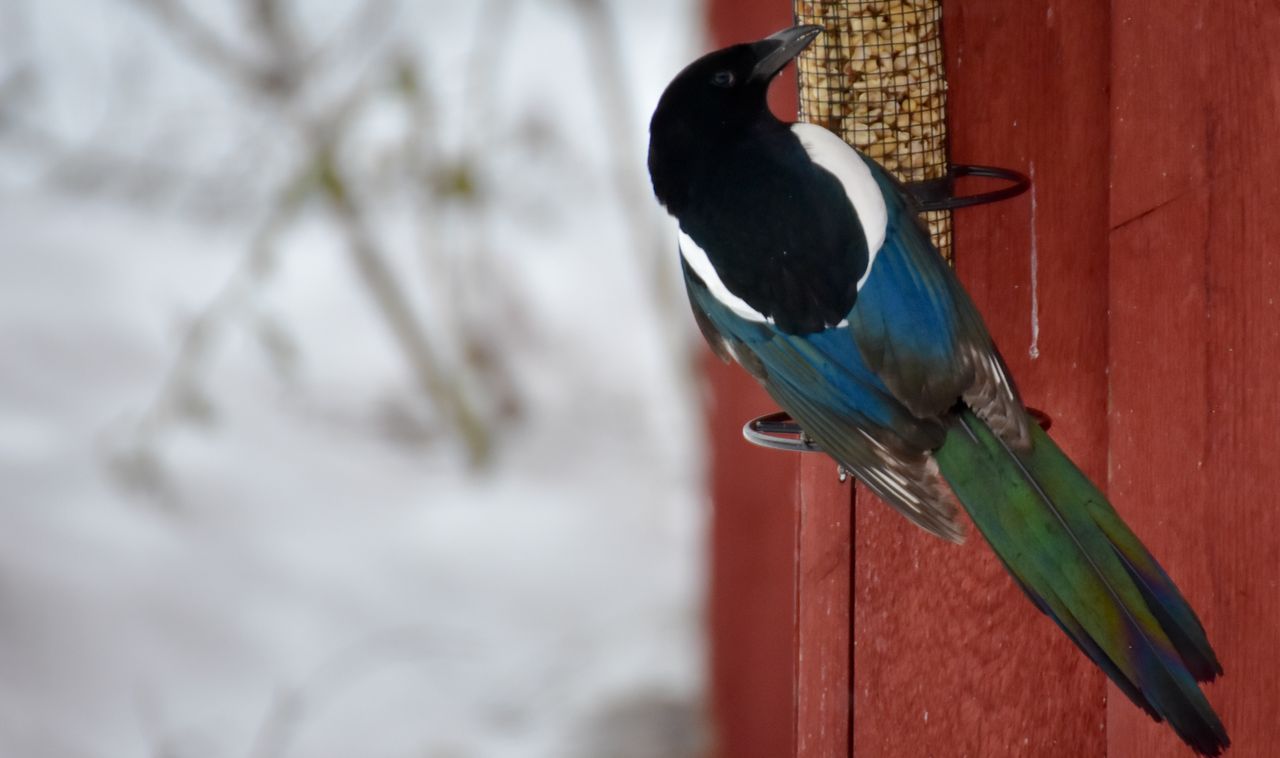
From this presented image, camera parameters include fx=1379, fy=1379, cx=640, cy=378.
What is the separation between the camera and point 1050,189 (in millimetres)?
1174

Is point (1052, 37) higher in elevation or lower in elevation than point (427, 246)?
higher

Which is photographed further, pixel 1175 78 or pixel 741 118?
pixel 741 118

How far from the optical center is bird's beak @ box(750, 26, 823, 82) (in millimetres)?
1120

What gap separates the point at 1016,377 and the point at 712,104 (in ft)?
1.17

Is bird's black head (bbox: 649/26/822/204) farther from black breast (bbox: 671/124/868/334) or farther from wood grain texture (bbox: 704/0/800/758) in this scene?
wood grain texture (bbox: 704/0/800/758)

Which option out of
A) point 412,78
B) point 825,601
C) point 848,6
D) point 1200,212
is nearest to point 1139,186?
point 1200,212

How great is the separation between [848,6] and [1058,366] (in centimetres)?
36

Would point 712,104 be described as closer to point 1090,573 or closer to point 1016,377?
point 1016,377

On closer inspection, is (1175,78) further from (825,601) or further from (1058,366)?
(825,601)

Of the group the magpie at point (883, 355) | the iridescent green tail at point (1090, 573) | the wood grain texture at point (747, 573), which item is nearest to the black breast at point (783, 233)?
the magpie at point (883, 355)

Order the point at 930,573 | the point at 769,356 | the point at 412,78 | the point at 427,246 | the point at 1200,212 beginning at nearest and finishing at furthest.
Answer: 1. the point at 1200,212
2. the point at 769,356
3. the point at 930,573
4. the point at 412,78
5. the point at 427,246

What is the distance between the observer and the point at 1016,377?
1.20m

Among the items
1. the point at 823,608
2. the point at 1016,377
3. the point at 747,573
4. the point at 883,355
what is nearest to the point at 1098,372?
the point at 1016,377

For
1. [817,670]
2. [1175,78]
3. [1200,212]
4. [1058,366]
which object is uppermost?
[1175,78]
